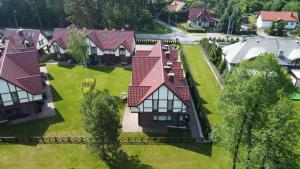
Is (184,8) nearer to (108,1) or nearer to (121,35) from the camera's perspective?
(108,1)

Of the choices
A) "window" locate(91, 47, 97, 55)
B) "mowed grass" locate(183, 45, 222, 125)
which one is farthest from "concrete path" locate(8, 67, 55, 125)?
"mowed grass" locate(183, 45, 222, 125)

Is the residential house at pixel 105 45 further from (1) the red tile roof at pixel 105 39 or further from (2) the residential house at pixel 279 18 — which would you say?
(2) the residential house at pixel 279 18

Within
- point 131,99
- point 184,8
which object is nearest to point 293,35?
point 184,8

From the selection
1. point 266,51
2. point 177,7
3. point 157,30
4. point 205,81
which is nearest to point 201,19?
point 177,7

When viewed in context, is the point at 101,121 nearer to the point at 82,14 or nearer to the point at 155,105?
the point at 155,105

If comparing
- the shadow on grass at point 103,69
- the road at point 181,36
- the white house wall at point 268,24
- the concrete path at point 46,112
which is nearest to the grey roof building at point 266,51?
the shadow on grass at point 103,69

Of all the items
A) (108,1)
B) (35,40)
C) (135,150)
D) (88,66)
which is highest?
(108,1)
